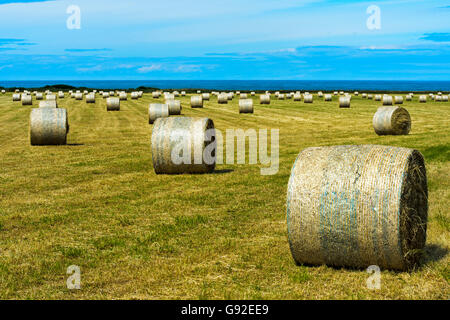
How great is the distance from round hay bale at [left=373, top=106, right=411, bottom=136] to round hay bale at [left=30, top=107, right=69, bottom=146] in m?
14.9

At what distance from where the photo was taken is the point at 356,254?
7.90 m

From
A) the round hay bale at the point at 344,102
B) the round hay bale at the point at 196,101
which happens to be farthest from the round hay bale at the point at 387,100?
the round hay bale at the point at 196,101

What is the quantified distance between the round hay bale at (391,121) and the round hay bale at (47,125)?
14.9 m

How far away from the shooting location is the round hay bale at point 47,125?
78.6 ft

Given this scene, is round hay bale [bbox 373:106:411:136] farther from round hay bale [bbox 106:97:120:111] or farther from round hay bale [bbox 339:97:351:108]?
round hay bale [bbox 106:97:120:111]

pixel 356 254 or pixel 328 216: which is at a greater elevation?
pixel 328 216

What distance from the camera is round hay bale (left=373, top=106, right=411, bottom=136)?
91.1 feet

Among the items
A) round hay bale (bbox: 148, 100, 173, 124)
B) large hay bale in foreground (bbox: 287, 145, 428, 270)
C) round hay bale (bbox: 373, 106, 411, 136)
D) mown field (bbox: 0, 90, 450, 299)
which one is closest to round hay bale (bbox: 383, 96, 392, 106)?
round hay bale (bbox: 148, 100, 173, 124)

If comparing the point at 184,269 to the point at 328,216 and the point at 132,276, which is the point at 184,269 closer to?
the point at 132,276

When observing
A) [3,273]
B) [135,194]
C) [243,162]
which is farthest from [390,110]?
[3,273]

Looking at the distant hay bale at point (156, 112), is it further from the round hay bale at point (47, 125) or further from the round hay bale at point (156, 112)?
the round hay bale at point (47, 125)

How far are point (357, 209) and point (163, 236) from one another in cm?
392
